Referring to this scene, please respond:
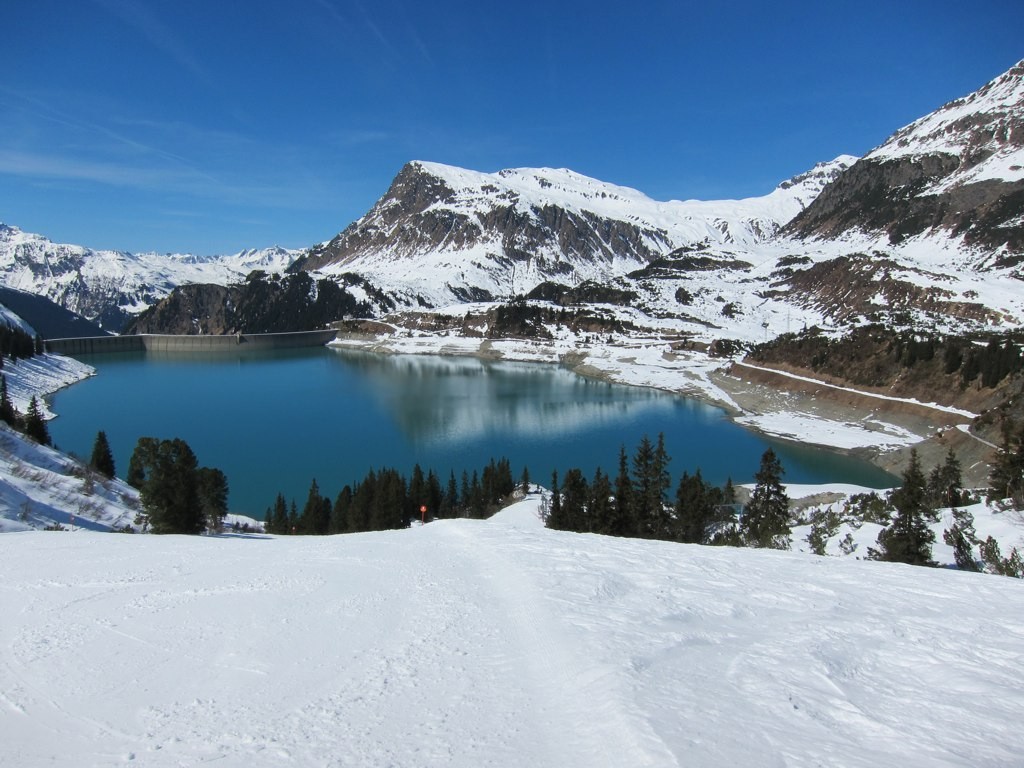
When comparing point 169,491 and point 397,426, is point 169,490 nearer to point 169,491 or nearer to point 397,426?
point 169,491

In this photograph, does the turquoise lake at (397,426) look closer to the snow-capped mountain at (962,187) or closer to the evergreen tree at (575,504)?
the evergreen tree at (575,504)

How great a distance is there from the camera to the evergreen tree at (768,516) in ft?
60.8

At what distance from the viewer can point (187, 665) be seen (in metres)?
6.23

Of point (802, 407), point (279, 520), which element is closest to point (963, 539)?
point (279, 520)

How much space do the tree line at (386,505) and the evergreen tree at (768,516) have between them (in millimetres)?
14691

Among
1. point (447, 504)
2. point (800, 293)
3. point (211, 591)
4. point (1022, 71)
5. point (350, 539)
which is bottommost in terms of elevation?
point (447, 504)

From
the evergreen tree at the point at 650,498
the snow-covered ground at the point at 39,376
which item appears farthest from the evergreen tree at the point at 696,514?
the snow-covered ground at the point at 39,376

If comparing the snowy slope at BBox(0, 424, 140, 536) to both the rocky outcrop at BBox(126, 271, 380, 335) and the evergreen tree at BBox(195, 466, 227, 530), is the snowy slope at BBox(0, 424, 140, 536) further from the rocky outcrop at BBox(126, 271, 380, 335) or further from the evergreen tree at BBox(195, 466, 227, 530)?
the rocky outcrop at BBox(126, 271, 380, 335)

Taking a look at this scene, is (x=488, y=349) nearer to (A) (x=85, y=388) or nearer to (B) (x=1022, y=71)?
(A) (x=85, y=388)

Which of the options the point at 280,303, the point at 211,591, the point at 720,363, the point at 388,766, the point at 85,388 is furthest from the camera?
the point at 280,303

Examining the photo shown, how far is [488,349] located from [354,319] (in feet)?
208

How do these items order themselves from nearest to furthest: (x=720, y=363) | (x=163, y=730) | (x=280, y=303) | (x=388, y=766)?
(x=388, y=766)
(x=163, y=730)
(x=720, y=363)
(x=280, y=303)

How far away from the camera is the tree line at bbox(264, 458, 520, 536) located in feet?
104

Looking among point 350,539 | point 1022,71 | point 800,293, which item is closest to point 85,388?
point 350,539
